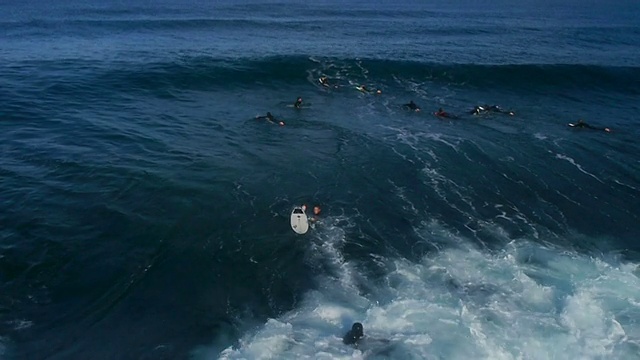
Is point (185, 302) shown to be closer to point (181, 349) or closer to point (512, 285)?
point (181, 349)

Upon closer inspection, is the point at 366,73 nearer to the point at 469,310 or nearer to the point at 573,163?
the point at 573,163

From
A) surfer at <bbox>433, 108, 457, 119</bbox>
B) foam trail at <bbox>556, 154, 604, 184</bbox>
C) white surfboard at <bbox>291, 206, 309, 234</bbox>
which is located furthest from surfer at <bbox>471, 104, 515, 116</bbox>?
white surfboard at <bbox>291, 206, 309, 234</bbox>

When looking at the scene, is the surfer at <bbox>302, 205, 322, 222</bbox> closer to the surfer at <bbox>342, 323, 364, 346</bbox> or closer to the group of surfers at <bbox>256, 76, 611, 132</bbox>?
the surfer at <bbox>342, 323, 364, 346</bbox>

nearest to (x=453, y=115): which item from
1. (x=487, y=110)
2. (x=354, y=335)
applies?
(x=487, y=110)

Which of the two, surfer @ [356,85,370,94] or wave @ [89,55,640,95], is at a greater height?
wave @ [89,55,640,95]

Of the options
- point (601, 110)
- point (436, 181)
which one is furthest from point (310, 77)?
point (601, 110)
